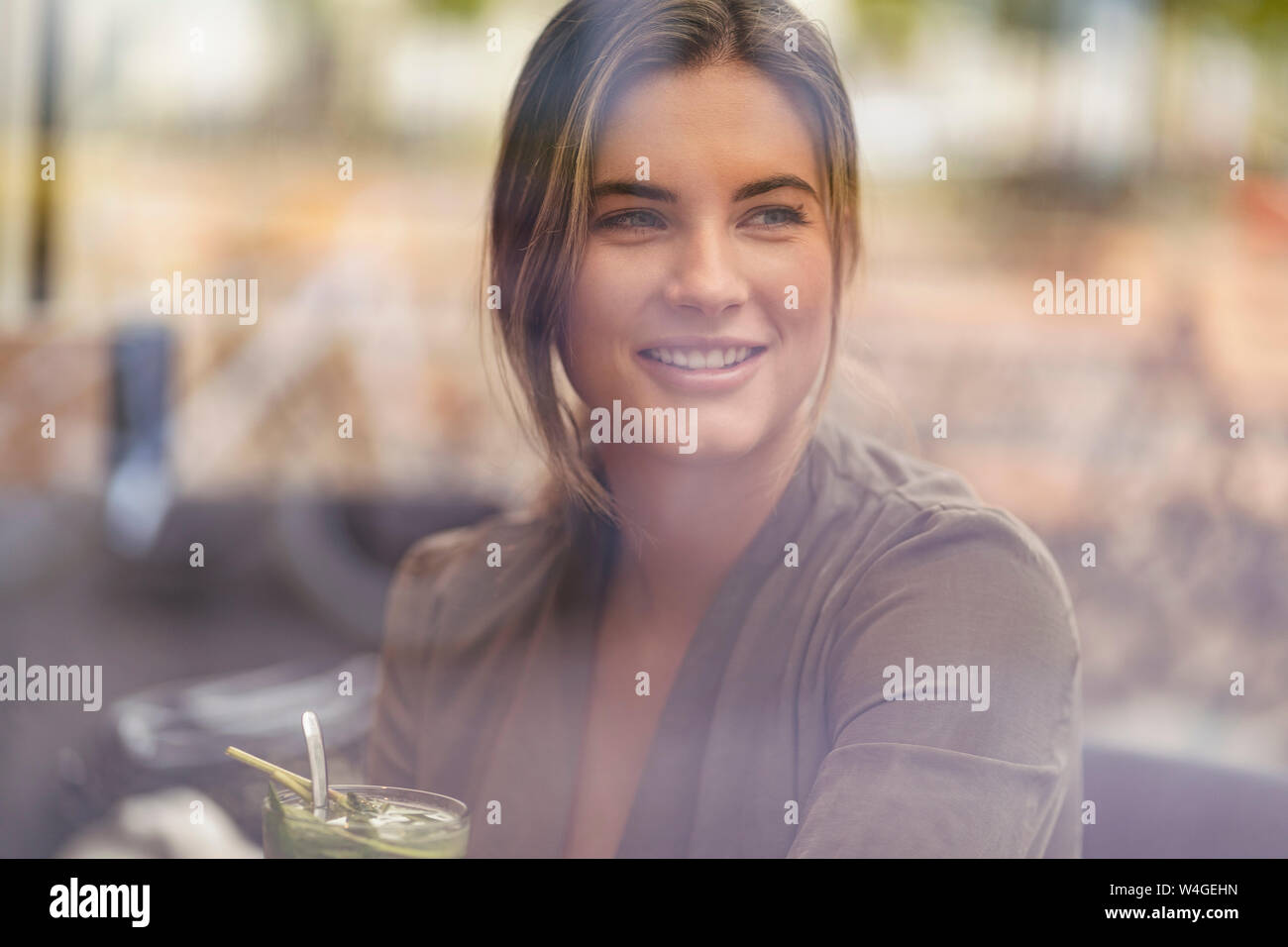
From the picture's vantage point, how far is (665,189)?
77 cm

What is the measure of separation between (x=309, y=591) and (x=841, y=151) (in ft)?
6.06

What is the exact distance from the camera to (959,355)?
231 cm

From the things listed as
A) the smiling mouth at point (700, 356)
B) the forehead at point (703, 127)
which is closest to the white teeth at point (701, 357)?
the smiling mouth at point (700, 356)

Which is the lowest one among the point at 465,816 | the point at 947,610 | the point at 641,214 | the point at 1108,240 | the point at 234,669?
the point at 234,669

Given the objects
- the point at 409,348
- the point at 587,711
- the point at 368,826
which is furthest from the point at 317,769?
the point at 409,348

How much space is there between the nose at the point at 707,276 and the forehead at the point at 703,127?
3cm

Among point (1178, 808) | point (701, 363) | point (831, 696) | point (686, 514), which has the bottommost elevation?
point (1178, 808)

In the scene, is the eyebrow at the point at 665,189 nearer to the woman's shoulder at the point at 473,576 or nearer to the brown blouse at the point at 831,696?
the brown blouse at the point at 831,696

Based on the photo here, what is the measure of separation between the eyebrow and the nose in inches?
1.0

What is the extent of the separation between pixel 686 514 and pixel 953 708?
9.8 inches

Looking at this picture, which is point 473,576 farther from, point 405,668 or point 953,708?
point 953,708

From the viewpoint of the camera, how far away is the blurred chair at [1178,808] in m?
0.86

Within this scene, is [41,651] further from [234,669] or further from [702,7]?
[234,669]

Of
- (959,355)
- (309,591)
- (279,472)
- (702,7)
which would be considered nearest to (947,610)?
(702,7)
